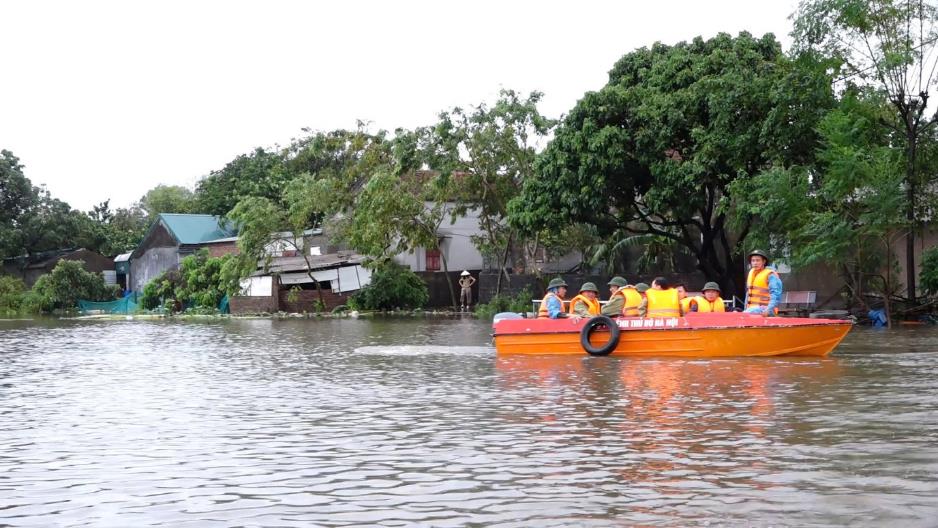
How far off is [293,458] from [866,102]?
72.6 ft

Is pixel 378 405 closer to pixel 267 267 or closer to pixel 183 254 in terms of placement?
pixel 267 267

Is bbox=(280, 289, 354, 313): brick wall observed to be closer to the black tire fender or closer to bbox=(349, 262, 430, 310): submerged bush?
bbox=(349, 262, 430, 310): submerged bush

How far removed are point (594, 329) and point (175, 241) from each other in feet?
144

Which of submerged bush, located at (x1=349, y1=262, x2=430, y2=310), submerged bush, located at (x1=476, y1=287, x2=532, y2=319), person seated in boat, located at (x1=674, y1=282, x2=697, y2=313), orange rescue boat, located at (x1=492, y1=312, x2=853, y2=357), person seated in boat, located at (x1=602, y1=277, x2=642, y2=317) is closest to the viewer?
orange rescue boat, located at (x1=492, y1=312, x2=853, y2=357)

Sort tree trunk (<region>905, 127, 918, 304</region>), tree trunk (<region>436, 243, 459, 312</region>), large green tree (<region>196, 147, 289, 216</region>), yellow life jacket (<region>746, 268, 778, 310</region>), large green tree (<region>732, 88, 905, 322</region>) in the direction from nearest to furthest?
yellow life jacket (<region>746, 268, 778, 310</region>) < large green tree (<region>732, 88, 905, 322</region>) < tree trunk (<region>905, 127, 918, 304</region>) < tree trunk (<region>436, 243, 459, 312</region>) < large green tree (<region>196, 147, 289, 216</region>)

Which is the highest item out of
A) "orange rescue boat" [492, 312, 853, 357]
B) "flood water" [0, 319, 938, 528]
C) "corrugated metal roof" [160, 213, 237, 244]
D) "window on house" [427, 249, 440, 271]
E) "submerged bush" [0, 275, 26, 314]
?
"corrugated metal roof" [160, 213, 237, 244]

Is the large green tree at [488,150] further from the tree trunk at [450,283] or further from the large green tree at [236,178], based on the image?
the large green tree at [236,178]

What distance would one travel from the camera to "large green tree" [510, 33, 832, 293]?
2914 centimetres

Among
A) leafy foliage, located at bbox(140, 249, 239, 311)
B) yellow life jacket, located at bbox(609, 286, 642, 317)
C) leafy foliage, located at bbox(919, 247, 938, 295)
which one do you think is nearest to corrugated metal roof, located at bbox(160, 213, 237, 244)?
leafy foliage, located at bbox(140, 249, 239, 311)

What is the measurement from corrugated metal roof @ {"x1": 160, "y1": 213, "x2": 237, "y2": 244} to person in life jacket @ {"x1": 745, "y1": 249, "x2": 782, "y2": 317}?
4476cm

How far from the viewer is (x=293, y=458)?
9609 mm

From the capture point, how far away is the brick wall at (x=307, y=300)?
47250 mm

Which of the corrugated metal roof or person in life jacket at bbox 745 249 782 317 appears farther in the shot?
the corrugated metal roof

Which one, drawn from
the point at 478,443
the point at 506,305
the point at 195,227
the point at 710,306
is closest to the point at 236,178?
the point at 195,227
